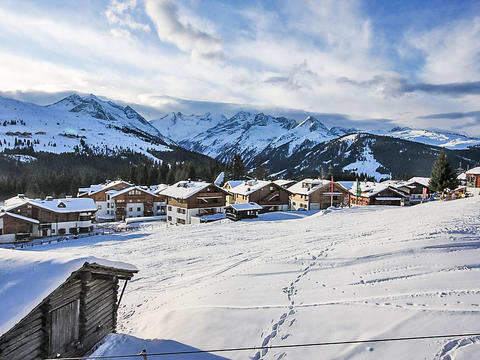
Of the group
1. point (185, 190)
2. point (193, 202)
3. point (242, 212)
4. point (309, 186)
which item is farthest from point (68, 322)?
point (309, 186)

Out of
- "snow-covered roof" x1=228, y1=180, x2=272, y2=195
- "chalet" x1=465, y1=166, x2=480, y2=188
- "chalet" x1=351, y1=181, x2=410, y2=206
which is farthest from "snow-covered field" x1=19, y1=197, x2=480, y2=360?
"chalet" x1=351, y1=181, x2=410, y2=206

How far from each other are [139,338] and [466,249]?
46.2ft

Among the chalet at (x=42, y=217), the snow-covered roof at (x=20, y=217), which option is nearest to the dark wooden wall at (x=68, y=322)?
the snow-covered roof at (x=20, y=217)

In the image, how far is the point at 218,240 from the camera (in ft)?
88.7

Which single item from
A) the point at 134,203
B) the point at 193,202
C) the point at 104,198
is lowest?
the point at 134,203

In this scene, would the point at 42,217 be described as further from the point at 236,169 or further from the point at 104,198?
the point at 236,169

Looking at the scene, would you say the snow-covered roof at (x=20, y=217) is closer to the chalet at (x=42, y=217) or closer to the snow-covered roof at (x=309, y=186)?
the chalet at (x=42, y=217)

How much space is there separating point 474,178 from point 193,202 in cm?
4165

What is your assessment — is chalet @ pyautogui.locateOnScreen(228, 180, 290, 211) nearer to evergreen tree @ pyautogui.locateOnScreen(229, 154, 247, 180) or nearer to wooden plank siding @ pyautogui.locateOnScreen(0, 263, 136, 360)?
evergreen tree @ pyautogui.locateOnScreen(229, 154, 247, 180)

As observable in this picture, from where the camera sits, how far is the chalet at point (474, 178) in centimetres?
A: 4119

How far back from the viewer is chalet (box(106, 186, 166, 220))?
6119cm

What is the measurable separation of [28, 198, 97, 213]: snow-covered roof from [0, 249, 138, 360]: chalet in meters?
40.3

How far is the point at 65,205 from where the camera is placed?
4575 centimetres

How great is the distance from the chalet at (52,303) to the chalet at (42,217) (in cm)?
3954
